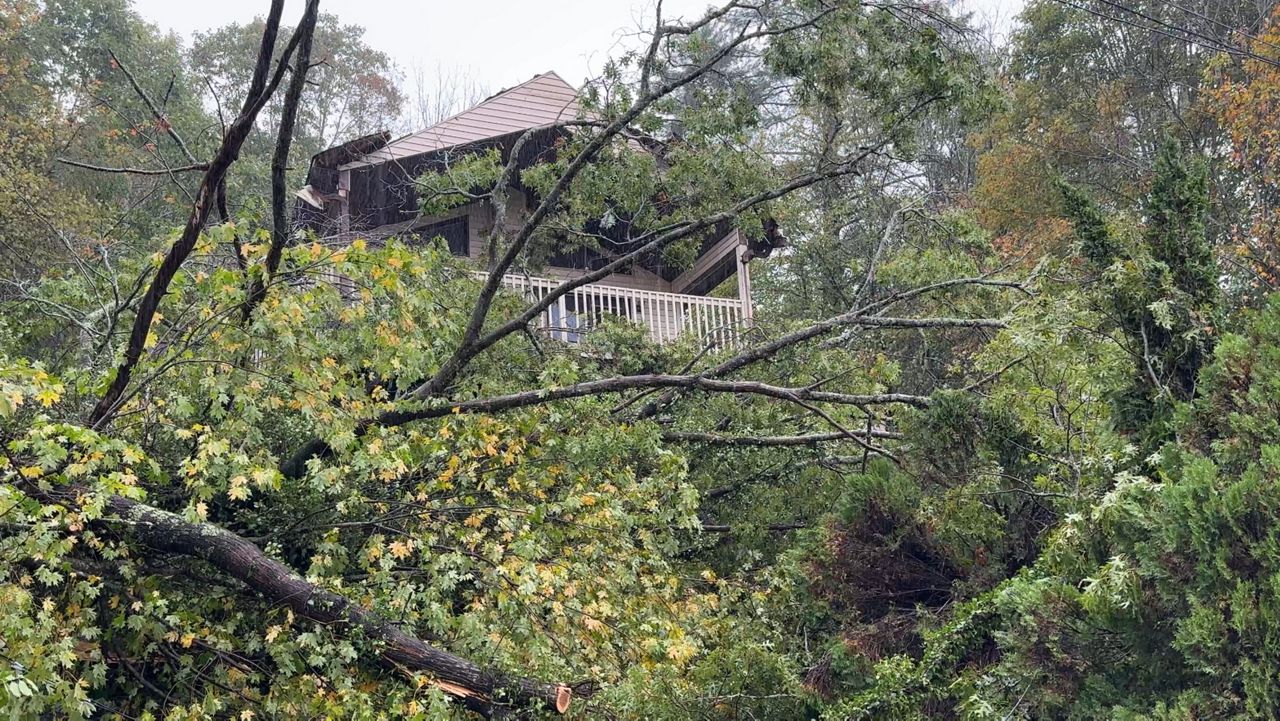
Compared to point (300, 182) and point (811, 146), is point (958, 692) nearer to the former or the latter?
point (811, 146)

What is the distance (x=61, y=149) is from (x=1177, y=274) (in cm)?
1884

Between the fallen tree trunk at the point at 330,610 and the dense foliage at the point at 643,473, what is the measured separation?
0.06 feet

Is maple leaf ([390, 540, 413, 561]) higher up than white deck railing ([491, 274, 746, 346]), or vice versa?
white deck railing ([491, 274, 746, 346])

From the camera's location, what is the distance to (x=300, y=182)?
20609 millimetres

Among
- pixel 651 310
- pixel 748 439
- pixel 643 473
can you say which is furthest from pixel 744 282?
pixel 643 473

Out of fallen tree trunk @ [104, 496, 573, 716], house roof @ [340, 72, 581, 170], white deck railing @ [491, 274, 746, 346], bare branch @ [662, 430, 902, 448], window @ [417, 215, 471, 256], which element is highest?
A: house roof @ [340, 72, 581, 170]

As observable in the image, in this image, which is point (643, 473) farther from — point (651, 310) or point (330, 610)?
point (651, 310)

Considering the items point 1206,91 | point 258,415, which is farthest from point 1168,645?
point 1206,91

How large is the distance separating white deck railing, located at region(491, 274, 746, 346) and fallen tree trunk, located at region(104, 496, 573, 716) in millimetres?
5701

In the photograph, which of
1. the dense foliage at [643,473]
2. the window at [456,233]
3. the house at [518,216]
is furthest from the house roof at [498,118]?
the dense foliage at [643,473]

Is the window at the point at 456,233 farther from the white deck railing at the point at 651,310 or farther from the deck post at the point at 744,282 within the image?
the deck post at the point at 744,282

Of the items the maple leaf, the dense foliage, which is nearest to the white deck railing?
the dense foliage

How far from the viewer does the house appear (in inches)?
465

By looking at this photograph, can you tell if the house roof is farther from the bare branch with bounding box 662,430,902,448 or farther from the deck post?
the bare branch with bounding box 662,430,902,448
